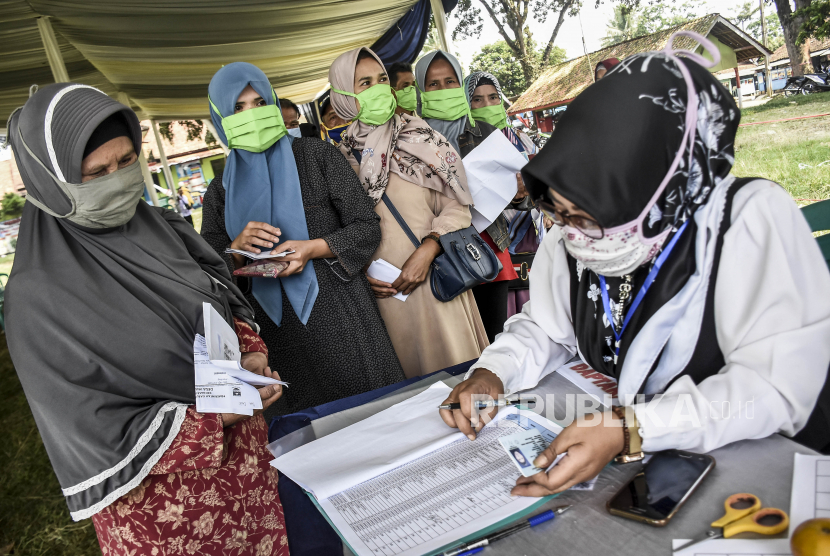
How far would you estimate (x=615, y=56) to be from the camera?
273 inches

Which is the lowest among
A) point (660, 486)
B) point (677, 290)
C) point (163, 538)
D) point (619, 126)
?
point (163, 538)

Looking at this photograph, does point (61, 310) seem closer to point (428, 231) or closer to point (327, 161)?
point (327, 161)

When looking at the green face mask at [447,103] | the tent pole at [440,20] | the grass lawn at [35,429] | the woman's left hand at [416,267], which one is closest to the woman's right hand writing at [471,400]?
the woman's left hand at [416,267]

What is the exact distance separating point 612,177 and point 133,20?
4991 millimetres

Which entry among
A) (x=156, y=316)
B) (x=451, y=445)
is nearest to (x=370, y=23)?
(x=156, y=316)

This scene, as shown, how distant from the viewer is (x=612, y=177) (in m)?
0.92

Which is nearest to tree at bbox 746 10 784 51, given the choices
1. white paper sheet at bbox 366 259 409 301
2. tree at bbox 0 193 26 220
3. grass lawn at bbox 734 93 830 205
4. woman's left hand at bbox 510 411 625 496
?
grass lawn at bbox 734 93 830 205

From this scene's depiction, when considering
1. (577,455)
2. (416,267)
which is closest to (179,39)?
(416,267)

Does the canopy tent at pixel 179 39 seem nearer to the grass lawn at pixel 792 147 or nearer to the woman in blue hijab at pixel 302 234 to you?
the woman in blue hijab at pixel 302 234

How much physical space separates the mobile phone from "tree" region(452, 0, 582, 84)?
12618 mm

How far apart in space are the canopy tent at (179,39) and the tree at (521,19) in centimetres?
637

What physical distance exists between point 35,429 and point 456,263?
150 inches

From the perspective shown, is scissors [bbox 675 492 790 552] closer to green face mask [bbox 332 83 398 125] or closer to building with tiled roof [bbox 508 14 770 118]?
green face mask [bbox 332 83 398 125]

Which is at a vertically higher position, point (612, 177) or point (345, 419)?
point (612, 177)
